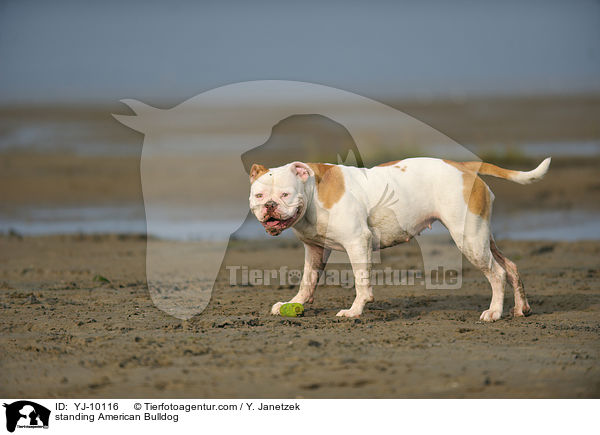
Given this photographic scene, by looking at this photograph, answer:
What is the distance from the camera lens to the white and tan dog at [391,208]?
8875 millimetres

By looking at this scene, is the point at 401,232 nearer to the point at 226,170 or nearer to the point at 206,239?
the point at 206,239

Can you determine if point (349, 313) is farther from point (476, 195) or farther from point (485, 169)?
point (485, 169)

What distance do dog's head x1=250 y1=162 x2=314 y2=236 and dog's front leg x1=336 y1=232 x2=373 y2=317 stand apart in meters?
0.67

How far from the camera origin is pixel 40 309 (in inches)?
388

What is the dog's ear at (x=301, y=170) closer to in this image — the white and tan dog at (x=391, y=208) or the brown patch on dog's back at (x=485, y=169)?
the white and tan dog at (x=391, y=208)

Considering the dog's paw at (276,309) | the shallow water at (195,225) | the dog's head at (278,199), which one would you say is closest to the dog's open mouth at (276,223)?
the dog's head at (278,199)

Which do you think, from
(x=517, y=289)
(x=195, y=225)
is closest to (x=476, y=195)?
(x=517, y=289)
